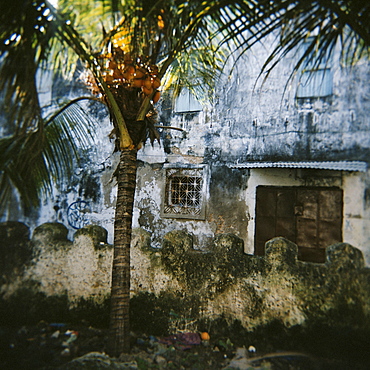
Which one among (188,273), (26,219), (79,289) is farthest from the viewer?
(26,219)

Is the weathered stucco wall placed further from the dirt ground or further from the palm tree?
the palm tree

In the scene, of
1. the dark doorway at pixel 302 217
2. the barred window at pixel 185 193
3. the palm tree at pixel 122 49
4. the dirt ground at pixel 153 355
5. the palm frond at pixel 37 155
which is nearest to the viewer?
the palm tree at pixel 122 49

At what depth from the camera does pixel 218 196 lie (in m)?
7.33

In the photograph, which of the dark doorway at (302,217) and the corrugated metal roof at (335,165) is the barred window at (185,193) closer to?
the dark doorway at (302,217)

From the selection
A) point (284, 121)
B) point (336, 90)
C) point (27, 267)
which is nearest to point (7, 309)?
point (27, 267)

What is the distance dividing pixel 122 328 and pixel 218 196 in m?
4.50

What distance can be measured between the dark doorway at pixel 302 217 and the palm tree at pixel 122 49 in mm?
3805

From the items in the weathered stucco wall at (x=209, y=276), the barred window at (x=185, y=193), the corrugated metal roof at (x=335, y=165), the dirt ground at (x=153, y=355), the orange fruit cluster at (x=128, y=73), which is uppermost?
the orange fruit cluster at (x=128, y=73)

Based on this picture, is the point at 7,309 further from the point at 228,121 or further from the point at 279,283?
the point at 228,121

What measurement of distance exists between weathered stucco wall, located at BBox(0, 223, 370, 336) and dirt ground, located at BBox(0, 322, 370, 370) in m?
0.28

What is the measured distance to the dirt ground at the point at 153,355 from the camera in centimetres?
305

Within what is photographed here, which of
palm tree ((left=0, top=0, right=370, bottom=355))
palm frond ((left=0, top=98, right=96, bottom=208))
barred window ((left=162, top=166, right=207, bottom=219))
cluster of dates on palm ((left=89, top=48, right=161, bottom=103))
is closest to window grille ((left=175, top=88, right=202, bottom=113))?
barred window ((left=162, top=166, right=207, bottom=219))

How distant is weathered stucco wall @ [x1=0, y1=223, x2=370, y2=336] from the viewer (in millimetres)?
3209

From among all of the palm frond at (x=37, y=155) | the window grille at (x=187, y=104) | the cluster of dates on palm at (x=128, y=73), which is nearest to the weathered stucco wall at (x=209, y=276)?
the palm frond at (x=37, y=155)
